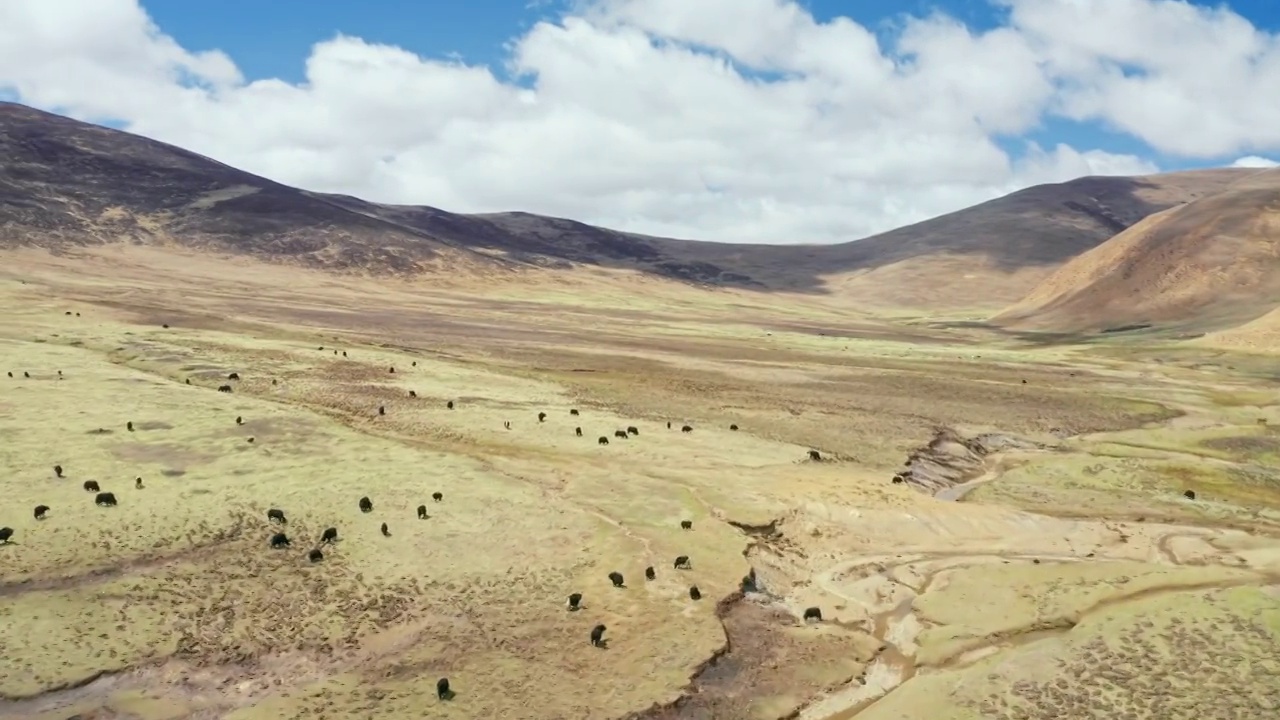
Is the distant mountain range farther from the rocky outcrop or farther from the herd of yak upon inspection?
the herd of yak

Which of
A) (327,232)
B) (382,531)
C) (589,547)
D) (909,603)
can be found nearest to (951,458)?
(909,603)

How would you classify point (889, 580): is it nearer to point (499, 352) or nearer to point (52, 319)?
point (499, 352)

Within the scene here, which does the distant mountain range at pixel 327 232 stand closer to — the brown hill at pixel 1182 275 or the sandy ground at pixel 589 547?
the brown hill at pixel 1182 275

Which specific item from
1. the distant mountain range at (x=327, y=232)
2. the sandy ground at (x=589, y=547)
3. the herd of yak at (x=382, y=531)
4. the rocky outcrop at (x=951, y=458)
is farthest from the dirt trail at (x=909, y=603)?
the distant mountain range at (x=327, y=232)

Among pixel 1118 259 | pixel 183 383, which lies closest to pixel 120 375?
pixel 183 383

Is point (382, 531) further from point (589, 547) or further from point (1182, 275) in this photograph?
Result: point (1182, 275)
